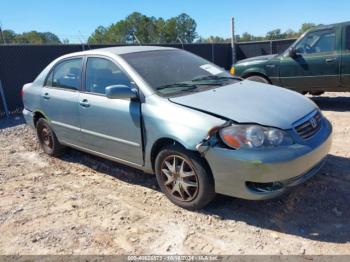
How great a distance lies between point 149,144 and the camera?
3854 millimetres

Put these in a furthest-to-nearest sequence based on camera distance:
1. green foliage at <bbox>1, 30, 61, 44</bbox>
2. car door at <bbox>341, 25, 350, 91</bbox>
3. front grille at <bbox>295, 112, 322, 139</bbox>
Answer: green foliage at <bbox>1, 30, 61, 44</bbox> < car door at <bbox>341, 25, 350, 91</bbox> < front grille at <bbox>295, 112, 322, 139</bbox>

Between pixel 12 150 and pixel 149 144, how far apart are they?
3712mm

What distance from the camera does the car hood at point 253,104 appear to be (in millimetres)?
3359

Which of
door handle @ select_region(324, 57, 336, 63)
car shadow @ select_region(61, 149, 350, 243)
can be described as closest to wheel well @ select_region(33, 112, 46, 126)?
car shadow @ select_region(61, 149, 350, 243)

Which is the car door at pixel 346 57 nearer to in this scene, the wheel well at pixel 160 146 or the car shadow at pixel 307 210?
the car shadow at pixel 307 210

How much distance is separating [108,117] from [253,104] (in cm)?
173

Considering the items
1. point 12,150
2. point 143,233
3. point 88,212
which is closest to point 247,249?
point 143,233

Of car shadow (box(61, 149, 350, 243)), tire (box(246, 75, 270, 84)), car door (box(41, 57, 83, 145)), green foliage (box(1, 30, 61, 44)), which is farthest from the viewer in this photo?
green foliage (box(1, 30, 61, 44))

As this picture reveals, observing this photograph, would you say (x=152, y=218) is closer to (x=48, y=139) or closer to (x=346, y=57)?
(x=48, y=139)

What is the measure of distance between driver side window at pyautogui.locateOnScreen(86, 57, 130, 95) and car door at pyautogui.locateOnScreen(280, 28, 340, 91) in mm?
4979

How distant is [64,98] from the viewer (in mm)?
4973

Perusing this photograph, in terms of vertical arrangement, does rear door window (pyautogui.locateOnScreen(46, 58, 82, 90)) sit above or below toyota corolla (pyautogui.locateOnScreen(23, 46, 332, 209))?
above

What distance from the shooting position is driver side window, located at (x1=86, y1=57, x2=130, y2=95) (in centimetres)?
425

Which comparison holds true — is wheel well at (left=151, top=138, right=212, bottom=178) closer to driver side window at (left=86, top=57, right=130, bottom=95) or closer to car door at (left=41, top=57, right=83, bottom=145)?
driver side window at (left=86, top=57, right=130, bottom=95)
